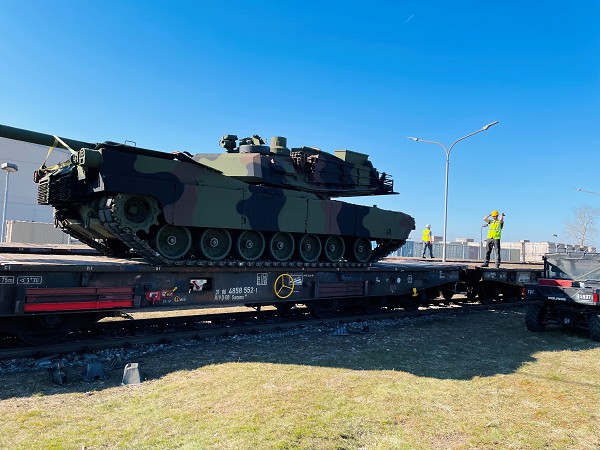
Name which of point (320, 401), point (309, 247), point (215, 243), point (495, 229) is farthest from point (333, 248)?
point (495, 229)

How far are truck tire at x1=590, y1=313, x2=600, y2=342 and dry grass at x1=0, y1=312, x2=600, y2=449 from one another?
5.12ft

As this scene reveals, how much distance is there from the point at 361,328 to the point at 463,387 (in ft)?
14.8

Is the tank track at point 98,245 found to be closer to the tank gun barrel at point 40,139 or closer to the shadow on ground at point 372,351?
the tank gun barrel at point 40,139

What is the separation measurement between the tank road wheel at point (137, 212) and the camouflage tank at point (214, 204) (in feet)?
0.06

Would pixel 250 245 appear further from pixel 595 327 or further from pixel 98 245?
pixel 595 327

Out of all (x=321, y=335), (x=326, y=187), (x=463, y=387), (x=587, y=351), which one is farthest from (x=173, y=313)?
(x=587, y=351)

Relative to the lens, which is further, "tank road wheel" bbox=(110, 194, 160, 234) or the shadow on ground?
"tank road wheel" bbox=(110, 194, 160, 234)

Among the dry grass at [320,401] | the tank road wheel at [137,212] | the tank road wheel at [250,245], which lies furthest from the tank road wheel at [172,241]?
the dry grass at [320,401]

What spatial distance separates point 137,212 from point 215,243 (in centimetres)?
178

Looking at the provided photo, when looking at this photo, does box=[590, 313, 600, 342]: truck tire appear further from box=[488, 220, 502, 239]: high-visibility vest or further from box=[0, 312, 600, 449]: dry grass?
box=[488, 220, 502, 239]: high-visibility vest

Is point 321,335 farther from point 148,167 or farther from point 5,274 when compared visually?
point 5,274

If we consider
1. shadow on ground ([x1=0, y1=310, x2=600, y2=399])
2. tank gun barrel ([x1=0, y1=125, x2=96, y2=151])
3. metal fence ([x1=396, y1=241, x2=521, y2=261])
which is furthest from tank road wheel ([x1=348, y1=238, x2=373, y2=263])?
metal fence ([x1=396, y1=241, x2=521, y2=261])

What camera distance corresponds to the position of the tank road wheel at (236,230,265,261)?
10.5 metres

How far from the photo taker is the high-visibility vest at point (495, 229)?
54.9 ft
